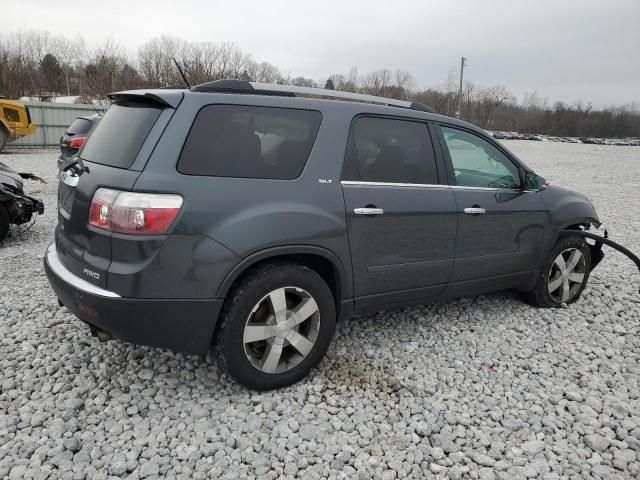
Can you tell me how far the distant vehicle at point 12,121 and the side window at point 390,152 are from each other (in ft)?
54.1

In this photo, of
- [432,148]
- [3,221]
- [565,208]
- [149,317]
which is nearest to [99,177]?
[149,317]

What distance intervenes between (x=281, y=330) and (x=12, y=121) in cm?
1716

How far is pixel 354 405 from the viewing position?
303 centimetres

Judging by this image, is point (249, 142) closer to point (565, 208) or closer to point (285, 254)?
point (285, 254)

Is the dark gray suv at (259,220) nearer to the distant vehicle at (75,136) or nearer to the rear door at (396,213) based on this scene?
the rear door at (396,213)

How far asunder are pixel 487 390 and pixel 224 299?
1834 mm

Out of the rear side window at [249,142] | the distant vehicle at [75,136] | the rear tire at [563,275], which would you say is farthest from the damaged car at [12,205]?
the rear tire at [563,275]

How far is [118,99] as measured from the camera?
3254mm

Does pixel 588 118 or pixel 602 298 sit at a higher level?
pixel 588 118

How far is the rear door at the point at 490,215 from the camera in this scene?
12.6ft

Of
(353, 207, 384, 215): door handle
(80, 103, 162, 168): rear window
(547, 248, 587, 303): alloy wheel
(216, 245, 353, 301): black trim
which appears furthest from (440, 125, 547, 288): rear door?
(80, 103, 162, 168): rear window

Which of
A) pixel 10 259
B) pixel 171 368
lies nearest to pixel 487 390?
pixel 171 368

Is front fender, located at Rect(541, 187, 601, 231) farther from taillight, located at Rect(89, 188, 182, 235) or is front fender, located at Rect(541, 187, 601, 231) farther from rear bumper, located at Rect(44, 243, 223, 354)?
taillight, located at Rect(89, 188, 182, 235)

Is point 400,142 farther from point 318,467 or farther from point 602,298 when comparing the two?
point 602,298
